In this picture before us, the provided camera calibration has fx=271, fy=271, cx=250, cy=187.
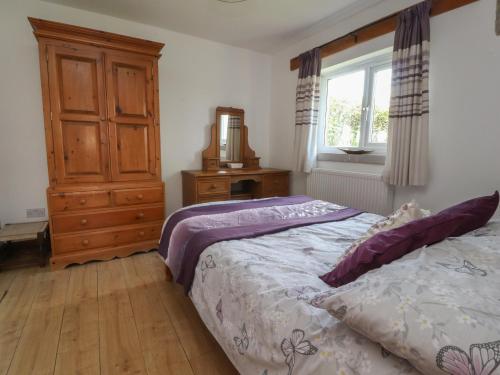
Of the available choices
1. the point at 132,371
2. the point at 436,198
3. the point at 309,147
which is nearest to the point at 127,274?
the point at 132,371

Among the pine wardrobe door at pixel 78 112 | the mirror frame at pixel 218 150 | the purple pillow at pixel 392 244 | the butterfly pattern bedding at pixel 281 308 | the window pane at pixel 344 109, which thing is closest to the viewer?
the butterfly pattern bedding at pixel 281 308

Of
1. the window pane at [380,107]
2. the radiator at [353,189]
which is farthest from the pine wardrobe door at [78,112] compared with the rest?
the window pane at [380,107]

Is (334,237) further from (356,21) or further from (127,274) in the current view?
(356,21)

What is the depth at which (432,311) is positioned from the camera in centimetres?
60

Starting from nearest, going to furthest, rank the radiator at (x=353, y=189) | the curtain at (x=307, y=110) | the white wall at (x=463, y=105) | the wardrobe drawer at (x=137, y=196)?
1. the white wall at (x=463, y=105)
2. the radiator at (x=353, y=189)
3. the wardrobe drawer at (x=137, y=196)
4. the curtain at (x=307, y=110)

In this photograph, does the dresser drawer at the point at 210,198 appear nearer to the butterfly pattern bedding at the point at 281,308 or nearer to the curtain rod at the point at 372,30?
the butterfly pattern bedding at the point at 281,308

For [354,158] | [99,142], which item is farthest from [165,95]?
[354,158]

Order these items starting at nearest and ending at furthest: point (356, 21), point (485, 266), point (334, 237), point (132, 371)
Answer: point (485, 266) < point (132, 371) < point (334, 237) < point (356, 21)

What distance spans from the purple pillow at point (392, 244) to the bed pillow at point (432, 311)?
3.5 inches

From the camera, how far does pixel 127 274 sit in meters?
2.39

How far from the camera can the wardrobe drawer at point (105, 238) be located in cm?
244

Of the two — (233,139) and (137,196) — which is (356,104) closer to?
(233,139)

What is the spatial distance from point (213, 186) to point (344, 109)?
173 cm

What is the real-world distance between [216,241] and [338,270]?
2.18 ft
